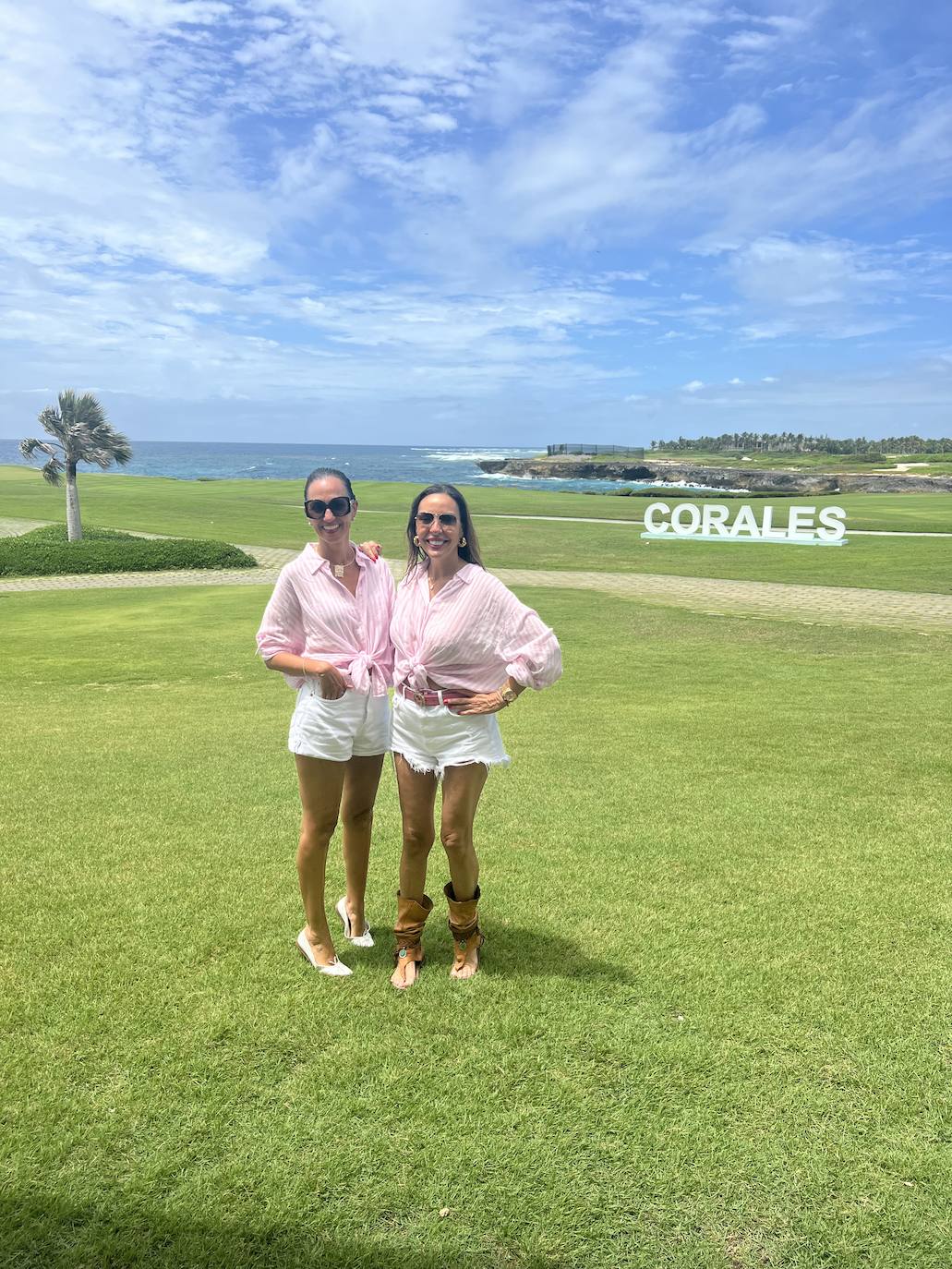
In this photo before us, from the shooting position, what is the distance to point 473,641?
3914 mm

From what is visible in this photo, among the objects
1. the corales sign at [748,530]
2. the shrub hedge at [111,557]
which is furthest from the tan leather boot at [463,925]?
the corales sign at [748,530]

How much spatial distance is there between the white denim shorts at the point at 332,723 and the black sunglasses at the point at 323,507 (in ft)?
2.43

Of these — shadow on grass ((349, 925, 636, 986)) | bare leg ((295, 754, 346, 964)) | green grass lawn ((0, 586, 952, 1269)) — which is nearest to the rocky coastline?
green grass lawn ((0, 586, 952, 1269))

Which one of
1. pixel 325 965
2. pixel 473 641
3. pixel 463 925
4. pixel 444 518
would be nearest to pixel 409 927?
pixel 463 925

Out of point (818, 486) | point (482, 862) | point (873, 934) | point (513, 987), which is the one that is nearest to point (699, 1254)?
point (513, 987)

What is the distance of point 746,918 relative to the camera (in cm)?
488

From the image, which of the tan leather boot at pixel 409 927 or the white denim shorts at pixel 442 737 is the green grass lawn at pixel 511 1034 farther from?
the white denim shorts at pixel 442 737

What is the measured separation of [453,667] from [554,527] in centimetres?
3614

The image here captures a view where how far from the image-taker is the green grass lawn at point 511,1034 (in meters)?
2.86

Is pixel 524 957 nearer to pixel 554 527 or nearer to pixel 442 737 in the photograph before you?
pixel 442 737

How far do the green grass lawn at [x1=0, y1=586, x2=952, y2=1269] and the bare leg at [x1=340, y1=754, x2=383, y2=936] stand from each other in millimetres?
262

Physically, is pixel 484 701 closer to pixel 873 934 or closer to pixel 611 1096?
pixel 611 1096

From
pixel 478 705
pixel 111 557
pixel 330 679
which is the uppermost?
pixel 330 679

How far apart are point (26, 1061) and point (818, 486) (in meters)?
87.0
